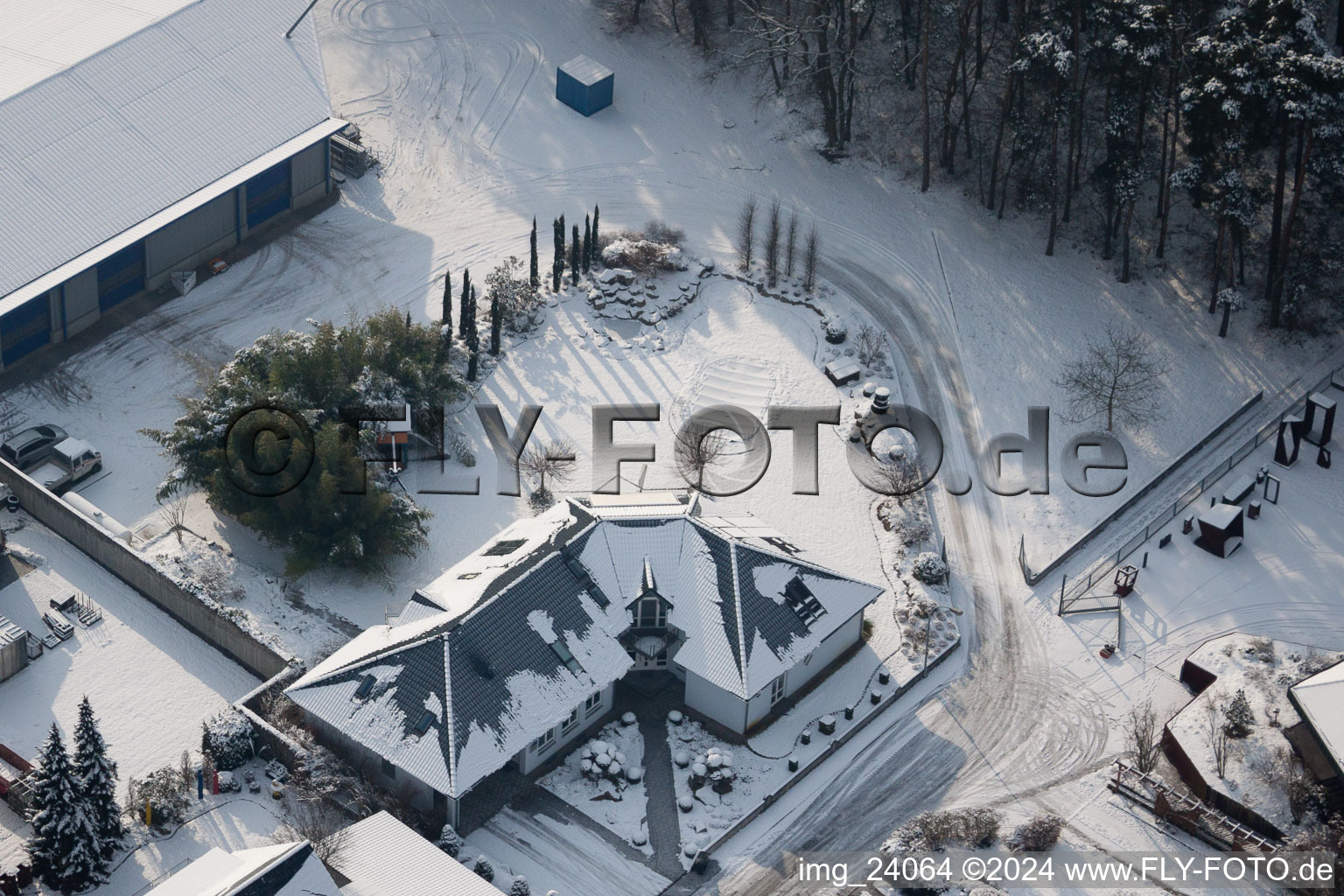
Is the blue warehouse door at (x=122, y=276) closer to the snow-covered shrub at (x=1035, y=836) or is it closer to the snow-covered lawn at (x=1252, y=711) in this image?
the snow-covered shrub at (x=1035, y=836)

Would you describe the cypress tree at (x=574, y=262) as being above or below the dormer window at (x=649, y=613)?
above

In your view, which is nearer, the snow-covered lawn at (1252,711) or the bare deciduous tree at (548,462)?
the snow-covered lawn at (1252,711)

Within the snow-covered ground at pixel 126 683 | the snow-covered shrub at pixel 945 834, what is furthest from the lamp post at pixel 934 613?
the snow-covered ground at pixel 126 683

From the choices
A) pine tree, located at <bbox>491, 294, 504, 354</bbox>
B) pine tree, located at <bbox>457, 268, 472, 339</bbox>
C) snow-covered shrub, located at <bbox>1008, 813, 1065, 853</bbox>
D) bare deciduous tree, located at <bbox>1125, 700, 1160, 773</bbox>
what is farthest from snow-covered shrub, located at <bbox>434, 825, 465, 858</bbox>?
pine tree, located at <bbox>457, 268, 472, 339</bbox>

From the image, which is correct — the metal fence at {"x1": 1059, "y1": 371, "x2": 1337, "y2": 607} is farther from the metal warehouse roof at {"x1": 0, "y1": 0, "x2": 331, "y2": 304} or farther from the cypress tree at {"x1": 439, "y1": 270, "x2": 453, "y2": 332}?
the metal warehouse roof at {"x1": 0, "y1": 0, "x2": 331, "y2": 304}

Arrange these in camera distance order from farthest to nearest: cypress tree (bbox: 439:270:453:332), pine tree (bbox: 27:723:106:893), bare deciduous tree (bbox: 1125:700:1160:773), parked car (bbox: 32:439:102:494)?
cypress tree (bbox: 439:270:453:332)
parked car (bbox: 32:439:102:494)
bare deciduous tree (bbox: 1125:700:1160:773)
pine tree (bbox: 27:723:106:893)

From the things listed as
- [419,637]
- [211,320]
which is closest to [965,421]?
[419,637]
